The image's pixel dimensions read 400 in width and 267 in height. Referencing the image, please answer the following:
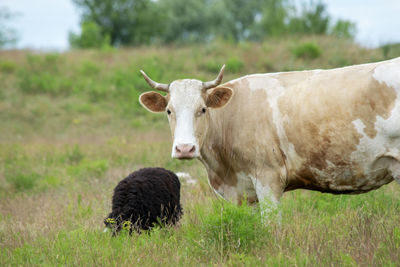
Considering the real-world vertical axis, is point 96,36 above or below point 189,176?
above

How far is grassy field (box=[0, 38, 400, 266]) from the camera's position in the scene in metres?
4.20

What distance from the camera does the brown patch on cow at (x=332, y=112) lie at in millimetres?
4270

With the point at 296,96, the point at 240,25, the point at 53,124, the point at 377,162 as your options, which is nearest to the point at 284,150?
the point at 296,96

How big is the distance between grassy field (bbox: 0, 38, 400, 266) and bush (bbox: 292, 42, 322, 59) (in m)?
0.05

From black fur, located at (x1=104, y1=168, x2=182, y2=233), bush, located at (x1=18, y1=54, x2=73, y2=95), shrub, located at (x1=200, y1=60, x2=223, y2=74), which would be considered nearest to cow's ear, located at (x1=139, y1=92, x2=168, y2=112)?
black fur, located at (x1=104, y1=168, x2=182, y2=233)

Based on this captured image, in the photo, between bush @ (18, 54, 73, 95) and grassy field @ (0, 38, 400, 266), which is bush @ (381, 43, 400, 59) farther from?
bush @ (18, 54, 73, 95)

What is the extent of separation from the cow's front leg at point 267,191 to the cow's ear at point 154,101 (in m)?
1.41

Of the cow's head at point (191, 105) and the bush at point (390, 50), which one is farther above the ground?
the bush at point (390, 50)

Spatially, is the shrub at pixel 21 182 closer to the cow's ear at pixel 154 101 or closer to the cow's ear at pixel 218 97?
A: the cow's ear at pixel 154 101

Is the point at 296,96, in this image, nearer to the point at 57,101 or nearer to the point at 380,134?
the point at 380,134

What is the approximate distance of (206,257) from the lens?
13.7 feet

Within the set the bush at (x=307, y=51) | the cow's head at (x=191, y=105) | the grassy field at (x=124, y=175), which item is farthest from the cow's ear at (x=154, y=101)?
the bush at (x=307, y=51)

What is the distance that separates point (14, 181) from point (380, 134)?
6.70m

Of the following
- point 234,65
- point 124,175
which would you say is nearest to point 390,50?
point 234,65
